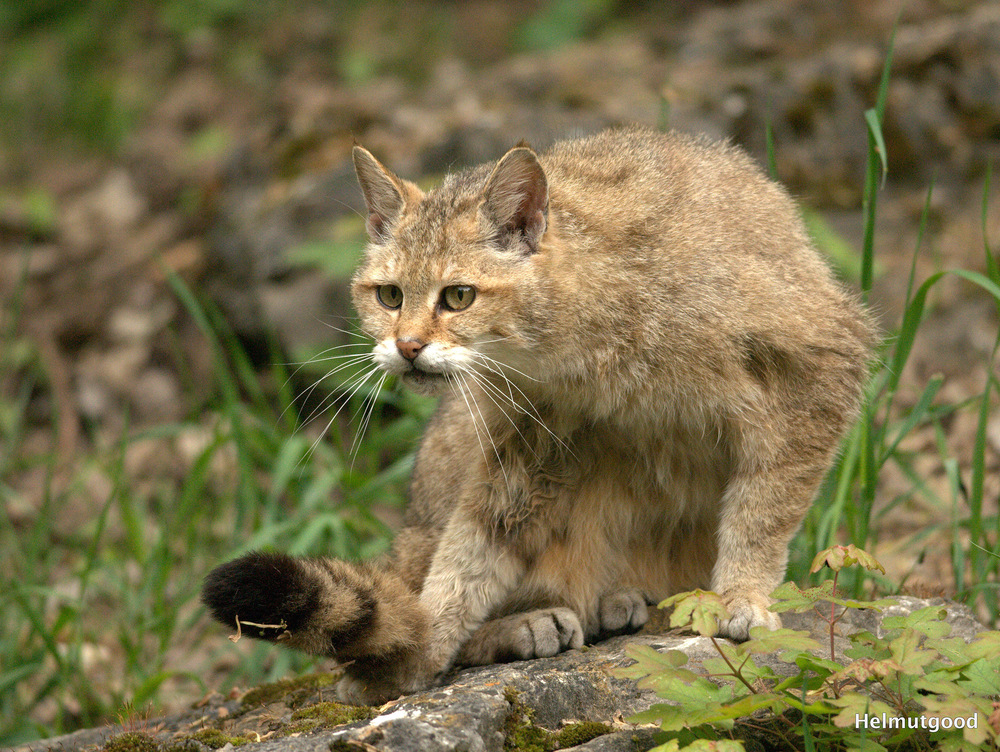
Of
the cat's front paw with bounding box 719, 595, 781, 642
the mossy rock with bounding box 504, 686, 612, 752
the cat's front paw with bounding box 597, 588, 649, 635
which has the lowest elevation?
the mossy rock with bounding box 504, 686, 612, 752

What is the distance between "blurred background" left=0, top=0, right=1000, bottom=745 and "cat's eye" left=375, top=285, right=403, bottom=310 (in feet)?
0.75

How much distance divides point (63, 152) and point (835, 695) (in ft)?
38.3

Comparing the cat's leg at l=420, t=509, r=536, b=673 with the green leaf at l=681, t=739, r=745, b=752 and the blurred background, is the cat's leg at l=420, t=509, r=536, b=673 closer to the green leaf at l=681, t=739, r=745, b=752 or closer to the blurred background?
the blurred background

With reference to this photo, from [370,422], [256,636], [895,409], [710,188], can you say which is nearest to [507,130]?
[370,422]

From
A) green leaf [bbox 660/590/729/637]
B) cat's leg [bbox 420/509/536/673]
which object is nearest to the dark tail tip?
cat's leg [bbox 420/509/536/673]

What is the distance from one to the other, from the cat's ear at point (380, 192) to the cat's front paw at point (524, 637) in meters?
1.60

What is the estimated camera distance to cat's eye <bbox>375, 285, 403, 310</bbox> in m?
3.72

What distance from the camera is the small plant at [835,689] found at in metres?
2.36

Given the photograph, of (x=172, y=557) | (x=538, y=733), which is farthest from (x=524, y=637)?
(x=172, y=557)

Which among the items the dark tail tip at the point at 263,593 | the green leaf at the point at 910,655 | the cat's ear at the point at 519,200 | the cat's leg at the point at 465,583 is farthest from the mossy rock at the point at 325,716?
the cat's ear at the point at 519,200

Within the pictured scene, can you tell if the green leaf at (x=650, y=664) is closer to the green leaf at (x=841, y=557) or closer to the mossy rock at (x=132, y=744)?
the green leaf at (x=841, y=557)

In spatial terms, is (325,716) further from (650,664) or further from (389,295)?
(389,295)

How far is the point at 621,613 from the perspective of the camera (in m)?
3.64

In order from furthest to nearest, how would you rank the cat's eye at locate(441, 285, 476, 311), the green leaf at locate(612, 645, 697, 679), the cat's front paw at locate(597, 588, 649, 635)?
1. the cat's front paw at locate(597, 588, 649, 635)
2. the cat's eye at locate(441, 285, 476, 311)
3. the green leaf at locate(612, 645, 697, 679)
